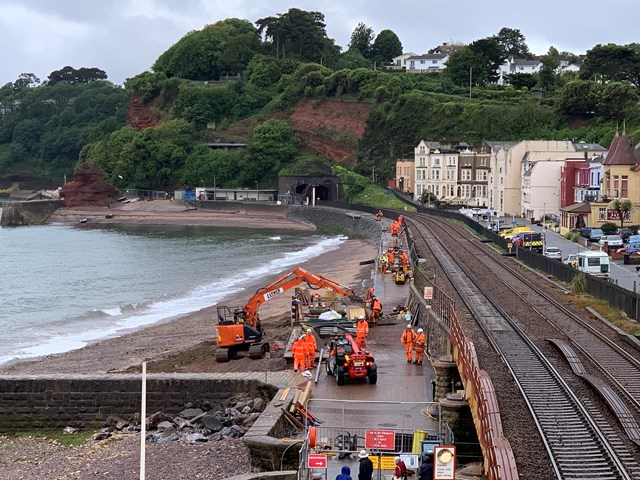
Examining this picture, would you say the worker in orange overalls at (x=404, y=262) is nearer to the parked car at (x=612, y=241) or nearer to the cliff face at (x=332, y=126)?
the parked car at (x=612, y=241)

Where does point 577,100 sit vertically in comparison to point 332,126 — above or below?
above

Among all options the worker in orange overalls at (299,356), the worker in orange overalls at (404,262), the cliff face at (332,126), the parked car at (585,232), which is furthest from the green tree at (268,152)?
the worker in orange overalls at (299,356)

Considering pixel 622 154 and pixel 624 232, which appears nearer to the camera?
pixel 624 232

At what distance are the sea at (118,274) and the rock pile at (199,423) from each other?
49.6 ft

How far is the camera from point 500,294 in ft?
134

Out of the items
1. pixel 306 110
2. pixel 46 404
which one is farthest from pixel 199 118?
pixel 46 404

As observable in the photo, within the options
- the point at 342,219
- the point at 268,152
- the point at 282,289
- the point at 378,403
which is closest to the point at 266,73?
the point at 268,152

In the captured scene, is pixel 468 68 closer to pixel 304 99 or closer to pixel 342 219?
pixel 304 99

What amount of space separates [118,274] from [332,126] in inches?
3481

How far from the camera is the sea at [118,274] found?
46656mm

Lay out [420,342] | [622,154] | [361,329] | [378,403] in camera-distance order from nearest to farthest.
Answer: [378,403] → [420,342] → [361,329] → [622,154]

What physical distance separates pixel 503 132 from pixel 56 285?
8508 cm

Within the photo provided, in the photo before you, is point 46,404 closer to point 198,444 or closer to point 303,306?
point 198,444

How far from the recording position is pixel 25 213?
142875mm
